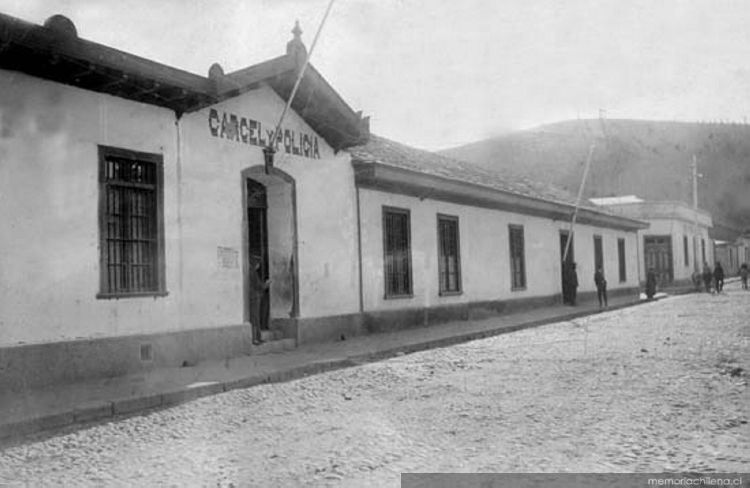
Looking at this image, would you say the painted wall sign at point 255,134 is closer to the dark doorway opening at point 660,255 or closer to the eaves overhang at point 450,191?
the eaves overhang at point 450,191

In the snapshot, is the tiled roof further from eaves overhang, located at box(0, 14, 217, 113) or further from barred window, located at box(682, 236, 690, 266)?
barred window, located at box(682, 236, 690, 266)

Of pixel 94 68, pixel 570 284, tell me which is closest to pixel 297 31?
pixel 94 68

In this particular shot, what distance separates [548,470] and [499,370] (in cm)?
465

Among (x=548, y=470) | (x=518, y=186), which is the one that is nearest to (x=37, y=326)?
(x=548, y=470)

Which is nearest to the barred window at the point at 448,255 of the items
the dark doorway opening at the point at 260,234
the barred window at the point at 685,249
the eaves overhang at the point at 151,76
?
the eaves overhang at the point at 151,76

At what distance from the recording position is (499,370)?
9133mm

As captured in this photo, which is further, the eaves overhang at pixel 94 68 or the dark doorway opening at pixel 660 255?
the dark doorway opening at pixel 660 255

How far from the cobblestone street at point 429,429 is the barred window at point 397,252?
5.55 metres

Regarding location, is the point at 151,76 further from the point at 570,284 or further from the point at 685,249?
the point at 685,249

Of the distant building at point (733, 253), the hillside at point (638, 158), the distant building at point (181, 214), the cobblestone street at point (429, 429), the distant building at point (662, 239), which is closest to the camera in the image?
the cobblestone street at point (429, 429)

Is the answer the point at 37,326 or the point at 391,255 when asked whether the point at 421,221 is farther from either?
the point at 37,326

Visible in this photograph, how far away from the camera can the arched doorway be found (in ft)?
41.0

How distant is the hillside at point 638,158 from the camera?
80.1m

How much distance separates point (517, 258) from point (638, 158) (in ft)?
252
